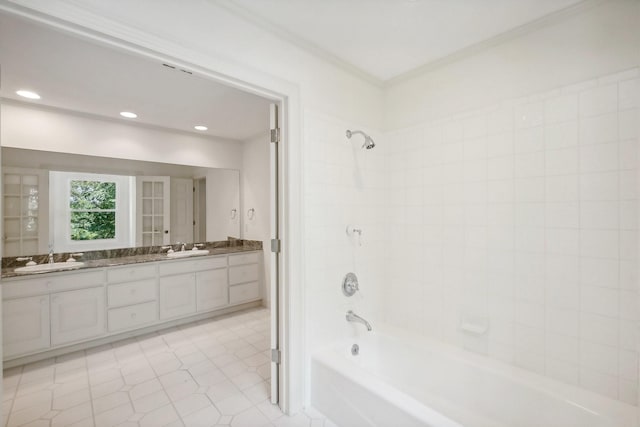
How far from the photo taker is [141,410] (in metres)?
2.03

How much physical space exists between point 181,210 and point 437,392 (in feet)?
11.6

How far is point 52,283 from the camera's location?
2686 millimetres

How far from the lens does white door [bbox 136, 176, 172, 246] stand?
11.9 ft

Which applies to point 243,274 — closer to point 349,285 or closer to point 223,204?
point 223,204

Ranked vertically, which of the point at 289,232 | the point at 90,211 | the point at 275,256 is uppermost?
the point at 90,211

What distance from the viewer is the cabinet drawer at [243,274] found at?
393 cm

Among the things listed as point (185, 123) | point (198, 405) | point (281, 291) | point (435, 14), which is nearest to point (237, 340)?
point (198, 405)

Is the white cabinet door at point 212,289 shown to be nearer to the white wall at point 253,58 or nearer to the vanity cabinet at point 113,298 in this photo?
the vanity cabinet at point 113,298

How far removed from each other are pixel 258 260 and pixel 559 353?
335cm

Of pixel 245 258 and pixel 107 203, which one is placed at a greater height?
pixel 107 203

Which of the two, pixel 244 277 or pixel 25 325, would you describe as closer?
pixel 25 325

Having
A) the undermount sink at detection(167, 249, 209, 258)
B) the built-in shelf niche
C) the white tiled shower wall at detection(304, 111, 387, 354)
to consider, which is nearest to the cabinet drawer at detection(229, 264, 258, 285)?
the undermount sink at detection(167, 249, 209, 258)

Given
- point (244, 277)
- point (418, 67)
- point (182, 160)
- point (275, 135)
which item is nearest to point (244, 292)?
point (244, 277)

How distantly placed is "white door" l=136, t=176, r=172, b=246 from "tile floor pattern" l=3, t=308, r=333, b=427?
1159mm
